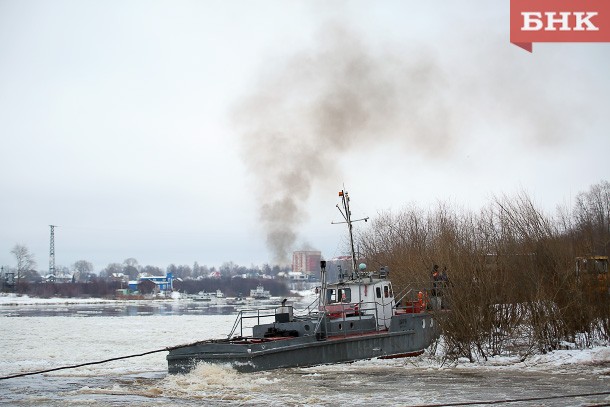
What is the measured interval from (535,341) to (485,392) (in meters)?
5.95

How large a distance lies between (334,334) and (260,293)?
107 meters

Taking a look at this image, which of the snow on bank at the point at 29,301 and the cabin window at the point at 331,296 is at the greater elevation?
the cabin window at the point at 331,296

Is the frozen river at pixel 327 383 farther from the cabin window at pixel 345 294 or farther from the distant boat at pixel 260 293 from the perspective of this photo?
the distant boat at pixel 260 293

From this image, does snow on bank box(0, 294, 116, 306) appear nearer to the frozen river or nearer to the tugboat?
the frozen river

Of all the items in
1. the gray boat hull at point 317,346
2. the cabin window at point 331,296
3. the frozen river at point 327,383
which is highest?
the cabin window at point 331,296

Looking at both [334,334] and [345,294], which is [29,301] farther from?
[334,334]

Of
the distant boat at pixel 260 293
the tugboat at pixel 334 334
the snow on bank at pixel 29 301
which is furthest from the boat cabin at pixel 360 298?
the distant boat at pixel 260 293

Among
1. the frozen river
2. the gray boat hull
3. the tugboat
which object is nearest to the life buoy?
the tugboat

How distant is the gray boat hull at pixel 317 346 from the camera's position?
20.2 metres

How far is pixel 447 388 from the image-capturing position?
58.6 feet

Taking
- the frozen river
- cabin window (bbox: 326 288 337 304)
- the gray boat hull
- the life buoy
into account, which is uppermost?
cabin window (bbox: 326 288 337 304)

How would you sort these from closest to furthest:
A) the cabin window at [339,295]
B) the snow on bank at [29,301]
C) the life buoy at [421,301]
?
the cabin window at [339,295] → the life buoy at [421,301] → the snow on bank at [29,301]

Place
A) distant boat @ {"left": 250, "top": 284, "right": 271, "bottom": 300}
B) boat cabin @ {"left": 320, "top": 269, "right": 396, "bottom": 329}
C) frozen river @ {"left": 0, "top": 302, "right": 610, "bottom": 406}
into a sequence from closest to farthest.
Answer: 1. frozen river @ {"left": 0, "top": 302, "right": 610, "bottom": 406}
2. boat cabin @ {"left": 320, "top": 269, "right": 396, "bottom": 329}
3. distant boat @ {"left": 250, "top": 284, "right": 271, "bottom": 300}

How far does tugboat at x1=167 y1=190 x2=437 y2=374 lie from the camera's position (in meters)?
20.3
